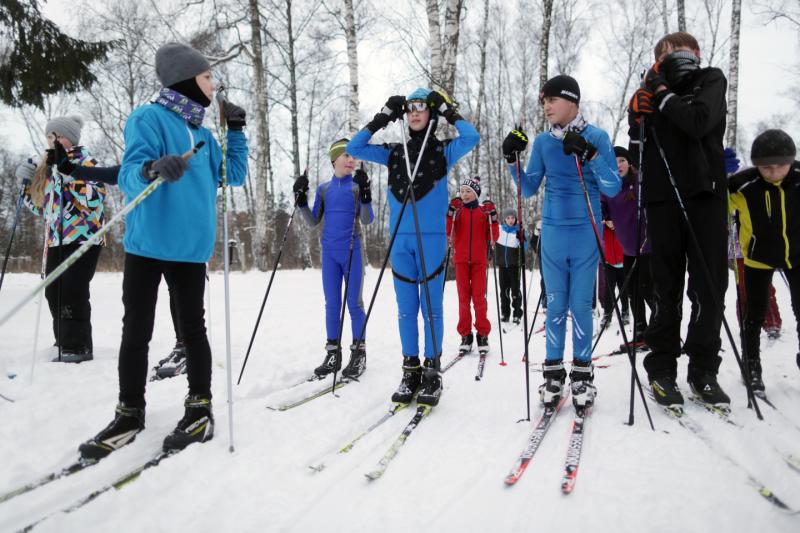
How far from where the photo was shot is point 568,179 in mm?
3283

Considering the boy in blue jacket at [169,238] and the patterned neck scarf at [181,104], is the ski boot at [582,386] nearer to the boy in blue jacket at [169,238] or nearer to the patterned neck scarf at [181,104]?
the boy in blue jacket at [169,238]

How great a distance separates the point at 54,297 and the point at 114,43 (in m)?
6.85

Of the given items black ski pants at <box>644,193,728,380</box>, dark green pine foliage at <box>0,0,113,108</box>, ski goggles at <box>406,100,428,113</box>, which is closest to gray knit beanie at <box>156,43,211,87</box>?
ski goggles at <box>406,100,428,113</box>

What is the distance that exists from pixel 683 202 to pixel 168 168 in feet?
10.4

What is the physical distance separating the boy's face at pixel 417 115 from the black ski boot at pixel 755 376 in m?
2.98

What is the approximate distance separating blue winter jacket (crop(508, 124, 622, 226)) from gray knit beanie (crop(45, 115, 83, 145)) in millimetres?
4221

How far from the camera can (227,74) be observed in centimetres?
1980

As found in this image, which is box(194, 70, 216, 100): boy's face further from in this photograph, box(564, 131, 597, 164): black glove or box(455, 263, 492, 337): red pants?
box(455, 263, 492, 337): red pants

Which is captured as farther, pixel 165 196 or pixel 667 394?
pixel 667 394

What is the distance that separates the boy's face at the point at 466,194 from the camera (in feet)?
19.0

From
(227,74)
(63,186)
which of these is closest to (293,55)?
(227,74)

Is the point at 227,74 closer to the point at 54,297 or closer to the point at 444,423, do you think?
the point at 54,297

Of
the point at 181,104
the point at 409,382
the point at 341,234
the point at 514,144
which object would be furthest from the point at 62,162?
the point at 514,144

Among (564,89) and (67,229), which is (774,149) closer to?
(564,89)
